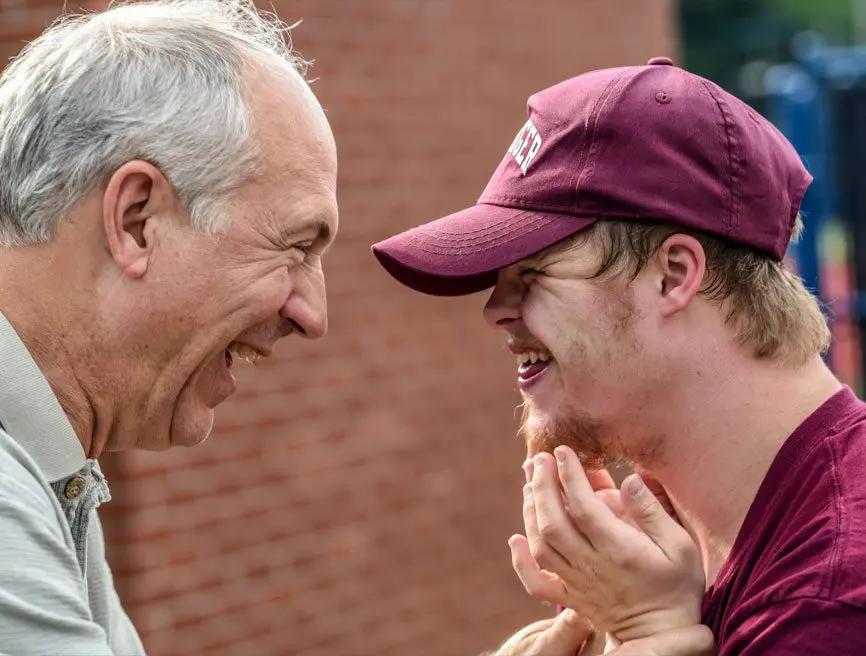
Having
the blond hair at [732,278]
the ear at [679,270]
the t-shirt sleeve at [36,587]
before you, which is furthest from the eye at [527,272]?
the t-shirt sleeve at [36,587]

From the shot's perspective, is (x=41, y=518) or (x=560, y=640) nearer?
(x=41, y=518)

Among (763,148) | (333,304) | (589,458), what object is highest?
(763,148)

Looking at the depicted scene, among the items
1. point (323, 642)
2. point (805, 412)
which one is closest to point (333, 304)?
point (323, 642)

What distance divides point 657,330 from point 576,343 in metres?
0.15

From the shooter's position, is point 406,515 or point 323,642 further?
point 406,515

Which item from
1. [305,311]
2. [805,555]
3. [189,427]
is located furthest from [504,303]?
[805,555]

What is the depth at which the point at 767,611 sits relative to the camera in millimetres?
1998

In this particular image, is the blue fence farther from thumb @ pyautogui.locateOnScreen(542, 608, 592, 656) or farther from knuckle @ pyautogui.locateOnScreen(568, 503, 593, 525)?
knuckle @ pyautogui.locateOnScreen(568, 503, 593, 525)

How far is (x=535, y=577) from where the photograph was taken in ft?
8.02

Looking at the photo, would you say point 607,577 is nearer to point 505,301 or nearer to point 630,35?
point 505,301

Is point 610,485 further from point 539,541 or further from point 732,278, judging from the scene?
point 732,278

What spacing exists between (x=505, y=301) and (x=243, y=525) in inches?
108

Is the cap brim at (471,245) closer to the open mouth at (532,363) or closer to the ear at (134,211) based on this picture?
the open mouth at (532,363)

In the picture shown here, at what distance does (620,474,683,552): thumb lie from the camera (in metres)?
2.26
